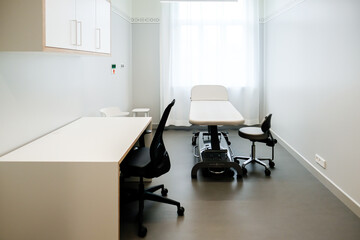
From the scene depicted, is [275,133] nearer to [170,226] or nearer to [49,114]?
[170,226]

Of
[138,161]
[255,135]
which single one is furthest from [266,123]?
[138,161]

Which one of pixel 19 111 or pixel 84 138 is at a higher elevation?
pixel 19 111

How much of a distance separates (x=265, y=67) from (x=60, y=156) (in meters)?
5.14

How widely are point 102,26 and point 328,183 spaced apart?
2970 millimetres

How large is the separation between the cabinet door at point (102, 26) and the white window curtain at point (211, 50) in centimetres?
296

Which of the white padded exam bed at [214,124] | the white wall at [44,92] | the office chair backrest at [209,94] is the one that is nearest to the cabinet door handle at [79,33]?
the white wall at [44,92]

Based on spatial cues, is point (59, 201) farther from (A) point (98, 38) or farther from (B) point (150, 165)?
(A) point (98, 38)

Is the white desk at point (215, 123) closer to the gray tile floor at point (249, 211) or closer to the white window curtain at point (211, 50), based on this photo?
the gray tile floor at point (249, 211)

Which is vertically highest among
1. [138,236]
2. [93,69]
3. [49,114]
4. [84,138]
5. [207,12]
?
[207,12]

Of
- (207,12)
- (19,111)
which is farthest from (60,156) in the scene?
(207,12)

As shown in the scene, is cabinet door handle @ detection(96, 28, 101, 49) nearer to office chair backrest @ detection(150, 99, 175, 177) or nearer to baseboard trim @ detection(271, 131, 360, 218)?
office chair backrest @ detection(150, 99, 175, 177)

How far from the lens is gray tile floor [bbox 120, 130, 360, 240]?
8.46 feet

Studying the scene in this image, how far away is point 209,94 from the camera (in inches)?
213

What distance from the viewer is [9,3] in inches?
79.7
